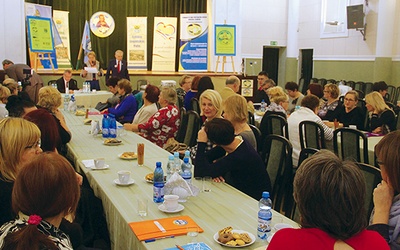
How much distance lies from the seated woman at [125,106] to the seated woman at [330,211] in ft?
18.6

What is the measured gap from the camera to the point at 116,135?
5086mm

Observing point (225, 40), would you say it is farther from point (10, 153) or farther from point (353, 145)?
point (10, 153)

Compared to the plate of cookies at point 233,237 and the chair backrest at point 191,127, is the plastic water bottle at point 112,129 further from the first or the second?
the plate of cookies at point 233,237

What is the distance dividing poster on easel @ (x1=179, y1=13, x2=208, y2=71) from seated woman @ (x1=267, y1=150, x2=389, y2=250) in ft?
43.2

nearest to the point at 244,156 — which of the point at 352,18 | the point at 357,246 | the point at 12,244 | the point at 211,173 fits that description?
the point at 211,173

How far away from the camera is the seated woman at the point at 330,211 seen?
4.91 ft

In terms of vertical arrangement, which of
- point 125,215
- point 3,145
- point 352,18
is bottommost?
point 125,215

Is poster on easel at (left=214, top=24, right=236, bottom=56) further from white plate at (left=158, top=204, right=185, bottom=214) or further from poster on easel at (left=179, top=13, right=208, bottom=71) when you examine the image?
white plate at (left=158, top=204, right=185, bottom=214)

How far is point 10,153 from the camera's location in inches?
99.5

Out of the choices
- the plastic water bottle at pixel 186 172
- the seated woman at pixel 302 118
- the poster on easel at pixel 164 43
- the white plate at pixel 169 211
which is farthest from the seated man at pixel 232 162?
the poster on easel at pixel 164 43

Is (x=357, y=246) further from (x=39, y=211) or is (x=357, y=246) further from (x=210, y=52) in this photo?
(x=210, y=52)

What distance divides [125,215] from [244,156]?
41.0 inches

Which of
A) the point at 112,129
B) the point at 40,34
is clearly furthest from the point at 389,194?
the point at 40,34

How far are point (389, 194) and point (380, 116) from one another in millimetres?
3983
